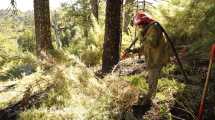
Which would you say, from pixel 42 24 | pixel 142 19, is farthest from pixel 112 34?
pixel 42 24

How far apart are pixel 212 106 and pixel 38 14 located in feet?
18.5

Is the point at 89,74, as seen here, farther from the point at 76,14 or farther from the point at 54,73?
the point at 76,14

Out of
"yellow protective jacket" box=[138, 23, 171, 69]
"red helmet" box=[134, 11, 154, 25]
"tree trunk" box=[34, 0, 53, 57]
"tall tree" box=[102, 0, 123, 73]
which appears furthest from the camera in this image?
"tree trunk" box=[34, 0, 53, 57]

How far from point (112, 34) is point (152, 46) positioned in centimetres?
250

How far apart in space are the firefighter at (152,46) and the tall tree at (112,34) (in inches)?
84.2

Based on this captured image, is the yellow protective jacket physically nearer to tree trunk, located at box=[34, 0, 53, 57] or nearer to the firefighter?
the firefighter

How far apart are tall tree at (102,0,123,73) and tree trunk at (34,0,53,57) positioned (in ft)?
7.24

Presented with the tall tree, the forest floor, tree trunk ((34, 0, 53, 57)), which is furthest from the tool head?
tree trunk ((34, 0, 53, 57))

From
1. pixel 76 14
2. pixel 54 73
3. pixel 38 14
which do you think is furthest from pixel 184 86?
pixel 76 14

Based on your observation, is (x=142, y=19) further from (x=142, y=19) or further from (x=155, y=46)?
(x=155, y=46)

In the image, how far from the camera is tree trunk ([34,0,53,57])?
9.95m

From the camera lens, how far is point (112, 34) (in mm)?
8188

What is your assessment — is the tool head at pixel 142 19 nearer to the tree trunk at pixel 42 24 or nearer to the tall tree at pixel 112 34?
the tall tree at pixel 112 34

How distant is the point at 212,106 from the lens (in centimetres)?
584
